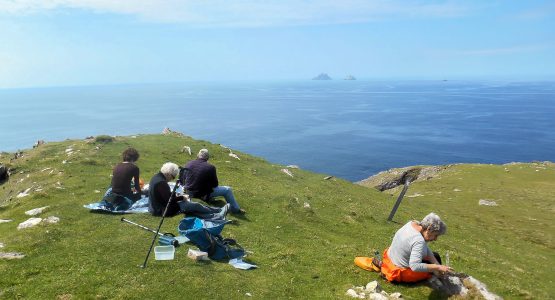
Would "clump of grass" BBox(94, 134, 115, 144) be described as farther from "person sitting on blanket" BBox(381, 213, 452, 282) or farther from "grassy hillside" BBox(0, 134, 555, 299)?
"person sitting on blanket" BBox(381, 213, 452, 282)

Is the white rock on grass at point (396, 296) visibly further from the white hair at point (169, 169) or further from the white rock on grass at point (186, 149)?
the white rock on grass at point (186, 149)

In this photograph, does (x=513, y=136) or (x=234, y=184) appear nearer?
(x=234, y=184)

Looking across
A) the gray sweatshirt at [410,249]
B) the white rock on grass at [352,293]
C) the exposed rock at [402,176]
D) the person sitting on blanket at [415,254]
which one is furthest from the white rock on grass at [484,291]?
the exposed rock at [402,176]

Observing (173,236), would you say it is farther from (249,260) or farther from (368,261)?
(368,261)

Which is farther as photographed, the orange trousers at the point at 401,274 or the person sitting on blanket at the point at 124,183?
the person sitting on blanket at the point at 124,183

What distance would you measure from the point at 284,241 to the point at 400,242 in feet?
27.6

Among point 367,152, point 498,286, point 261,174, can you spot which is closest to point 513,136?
point 367,152

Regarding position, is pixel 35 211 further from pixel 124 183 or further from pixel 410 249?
pixel 410 249

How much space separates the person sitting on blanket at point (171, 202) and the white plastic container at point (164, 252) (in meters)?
4.24

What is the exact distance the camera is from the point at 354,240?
2511 cm

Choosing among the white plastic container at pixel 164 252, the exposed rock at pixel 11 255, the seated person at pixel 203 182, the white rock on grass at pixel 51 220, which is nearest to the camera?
the exposed rock at pixel 11 255

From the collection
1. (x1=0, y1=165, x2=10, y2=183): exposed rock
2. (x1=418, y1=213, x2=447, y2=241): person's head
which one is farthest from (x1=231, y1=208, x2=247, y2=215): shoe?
(x1=0, y1=165, x2=10, y2=183): exposed rock

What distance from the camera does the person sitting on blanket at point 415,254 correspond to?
45.1ft

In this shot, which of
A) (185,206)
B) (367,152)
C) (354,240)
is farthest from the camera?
(367,152)
